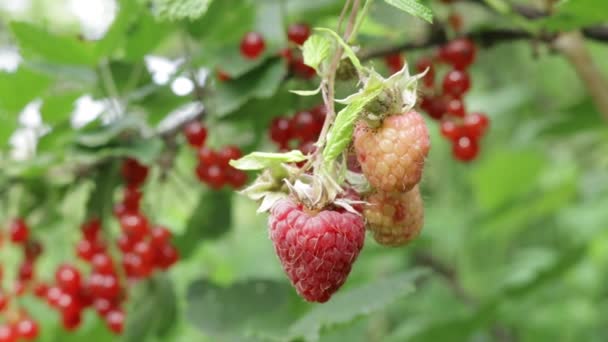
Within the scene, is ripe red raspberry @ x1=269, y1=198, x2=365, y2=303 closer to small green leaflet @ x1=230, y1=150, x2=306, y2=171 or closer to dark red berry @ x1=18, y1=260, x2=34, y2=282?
small green leaflet @ x1=230, y1=150, x2=306, y2=171

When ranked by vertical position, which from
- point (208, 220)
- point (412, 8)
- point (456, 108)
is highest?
point (412, 8)

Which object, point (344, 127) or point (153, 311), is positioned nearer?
point (344, 127)

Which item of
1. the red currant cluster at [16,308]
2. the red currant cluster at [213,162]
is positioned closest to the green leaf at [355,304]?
the red currant cluster at [213,162]

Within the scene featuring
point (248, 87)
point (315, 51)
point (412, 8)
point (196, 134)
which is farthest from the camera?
point (196, 134)

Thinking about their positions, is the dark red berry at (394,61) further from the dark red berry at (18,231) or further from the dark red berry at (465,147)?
the dark red berry at (18,231)


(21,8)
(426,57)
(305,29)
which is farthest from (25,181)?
(21,8)

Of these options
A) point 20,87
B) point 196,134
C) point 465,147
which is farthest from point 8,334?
point 465,147

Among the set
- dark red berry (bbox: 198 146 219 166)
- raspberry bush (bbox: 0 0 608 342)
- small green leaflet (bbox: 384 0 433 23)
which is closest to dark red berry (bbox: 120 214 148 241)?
raspberry bush (bbox: 0 0 608 342)

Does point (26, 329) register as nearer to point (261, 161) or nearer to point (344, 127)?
point (261, 161)
